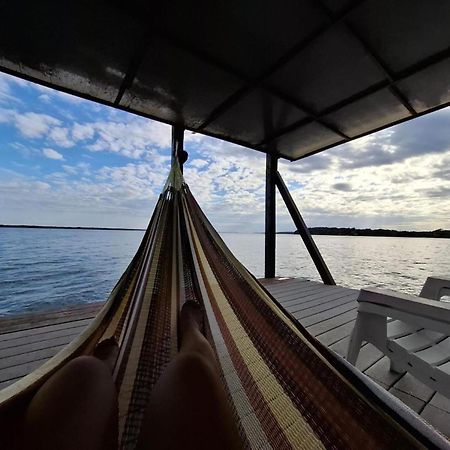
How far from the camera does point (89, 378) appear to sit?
0.52 m

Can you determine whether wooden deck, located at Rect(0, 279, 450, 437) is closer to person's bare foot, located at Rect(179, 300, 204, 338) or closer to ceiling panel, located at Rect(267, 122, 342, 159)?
person's bare foot, located at Rect(179, 300, 204, 338)

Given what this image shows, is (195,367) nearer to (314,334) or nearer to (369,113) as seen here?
(314,334)

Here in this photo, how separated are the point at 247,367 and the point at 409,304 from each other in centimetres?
68

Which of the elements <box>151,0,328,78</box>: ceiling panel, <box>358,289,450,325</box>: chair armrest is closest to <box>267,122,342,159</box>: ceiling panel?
<box>151,0,328,78</box>: ceiling panel

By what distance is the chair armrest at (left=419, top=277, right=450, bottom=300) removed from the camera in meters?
1.32

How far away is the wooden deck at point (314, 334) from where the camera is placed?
1.10 metres

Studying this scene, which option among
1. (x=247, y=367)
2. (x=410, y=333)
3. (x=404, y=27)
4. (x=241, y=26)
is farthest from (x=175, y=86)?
(x=410, y=333)

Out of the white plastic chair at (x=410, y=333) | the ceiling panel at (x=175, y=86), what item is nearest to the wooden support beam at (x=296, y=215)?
the ceiling panel at (x=175, y=86)

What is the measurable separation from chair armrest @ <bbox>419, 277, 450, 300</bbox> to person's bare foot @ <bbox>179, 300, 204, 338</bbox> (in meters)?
1.27

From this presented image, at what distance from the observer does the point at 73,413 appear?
440mm

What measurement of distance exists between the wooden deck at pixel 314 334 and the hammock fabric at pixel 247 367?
0.79 meters

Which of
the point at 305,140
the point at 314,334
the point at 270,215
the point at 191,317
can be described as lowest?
the point at 314,334

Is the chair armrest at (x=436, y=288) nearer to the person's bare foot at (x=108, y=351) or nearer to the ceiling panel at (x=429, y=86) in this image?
the ceiling panel at (x=429, y=86)

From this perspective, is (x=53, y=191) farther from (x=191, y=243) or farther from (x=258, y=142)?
(x=191, y=243)
